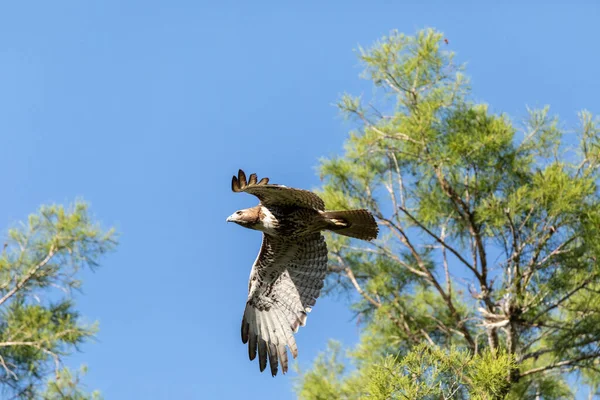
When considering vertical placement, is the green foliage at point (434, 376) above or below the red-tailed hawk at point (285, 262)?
below

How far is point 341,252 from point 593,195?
12.6ft

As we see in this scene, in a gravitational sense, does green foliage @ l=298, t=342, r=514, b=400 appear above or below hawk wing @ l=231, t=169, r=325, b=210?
below

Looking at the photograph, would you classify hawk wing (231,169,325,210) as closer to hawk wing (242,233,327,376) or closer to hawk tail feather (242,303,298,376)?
hawk wing (242,233,327,376)

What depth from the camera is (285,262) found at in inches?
389

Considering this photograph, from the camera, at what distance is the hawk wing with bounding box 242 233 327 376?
378 inches

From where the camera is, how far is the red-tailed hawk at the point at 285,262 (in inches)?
355

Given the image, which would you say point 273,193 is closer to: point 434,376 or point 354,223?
point 354,223

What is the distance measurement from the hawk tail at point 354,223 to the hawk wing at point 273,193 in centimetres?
15

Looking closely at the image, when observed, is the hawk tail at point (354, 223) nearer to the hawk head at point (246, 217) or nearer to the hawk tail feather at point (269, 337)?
the hawk head at point (246, 217)

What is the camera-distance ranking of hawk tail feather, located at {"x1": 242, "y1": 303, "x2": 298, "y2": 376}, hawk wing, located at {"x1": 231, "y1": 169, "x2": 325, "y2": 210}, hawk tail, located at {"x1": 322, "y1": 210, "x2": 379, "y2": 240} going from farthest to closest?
hawk tail feather, located at {"x1": 242, "y1": 303, "x2": 298, "y2": 376}, hawk tail, located at {"x1": 322, "y1": 210, "x2": 379, "y2": 240}, hawk wing, located at {"x1": 231, "y1": 169, "x2": 325, "y2": 210}

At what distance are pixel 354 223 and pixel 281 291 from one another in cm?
124

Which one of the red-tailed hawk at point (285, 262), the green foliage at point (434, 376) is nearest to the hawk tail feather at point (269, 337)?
the red-tailed hawk at point (285, 262)

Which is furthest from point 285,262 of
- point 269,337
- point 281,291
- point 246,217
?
point 246,217

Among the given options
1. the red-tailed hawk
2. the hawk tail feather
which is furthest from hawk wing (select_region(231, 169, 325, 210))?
the hawk tail feather
